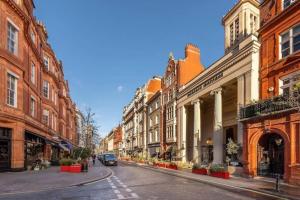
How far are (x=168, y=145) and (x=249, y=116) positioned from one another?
107 ft

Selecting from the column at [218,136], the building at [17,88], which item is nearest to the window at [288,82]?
the column at [218,136]

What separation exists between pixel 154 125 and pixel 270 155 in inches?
1720

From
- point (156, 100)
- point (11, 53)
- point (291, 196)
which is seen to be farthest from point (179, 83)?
point (291, 196)

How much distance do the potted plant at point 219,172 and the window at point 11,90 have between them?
654 inches

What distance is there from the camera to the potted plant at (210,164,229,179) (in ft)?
78.5

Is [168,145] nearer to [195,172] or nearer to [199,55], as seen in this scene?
[199,55]

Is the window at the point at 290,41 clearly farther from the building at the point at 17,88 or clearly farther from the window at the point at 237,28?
the building at the point at 17,88

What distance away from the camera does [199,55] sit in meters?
56.4

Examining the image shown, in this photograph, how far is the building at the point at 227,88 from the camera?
27.5 metres

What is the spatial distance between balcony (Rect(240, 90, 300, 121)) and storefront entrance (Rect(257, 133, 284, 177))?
1.98 metres

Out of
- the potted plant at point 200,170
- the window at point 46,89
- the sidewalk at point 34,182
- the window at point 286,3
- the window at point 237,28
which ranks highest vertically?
the window at point 237,28

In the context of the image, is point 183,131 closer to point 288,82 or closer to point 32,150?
point 32,150

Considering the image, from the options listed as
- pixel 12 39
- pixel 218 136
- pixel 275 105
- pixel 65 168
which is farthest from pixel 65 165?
pixel 275 105

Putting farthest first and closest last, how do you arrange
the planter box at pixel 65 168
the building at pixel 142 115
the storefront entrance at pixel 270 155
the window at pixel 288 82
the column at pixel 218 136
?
the building at pixel 142 115
the column at pixel 218 136
the planter box at pixel 65 168
the storefront entrance at pixel 270 155
the window at pixel 288 82
